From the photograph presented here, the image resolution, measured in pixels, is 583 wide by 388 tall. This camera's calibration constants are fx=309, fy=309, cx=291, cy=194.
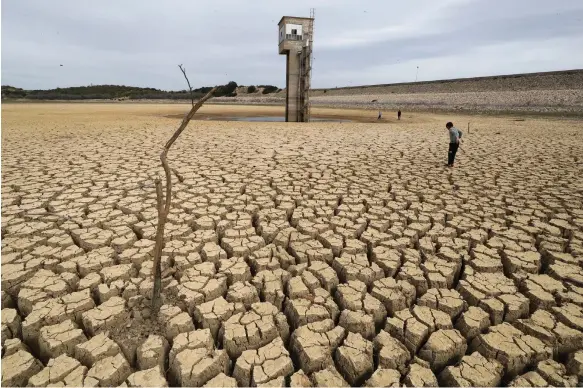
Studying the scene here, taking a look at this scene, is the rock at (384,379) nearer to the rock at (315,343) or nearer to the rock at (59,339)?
the rock at (315,343)

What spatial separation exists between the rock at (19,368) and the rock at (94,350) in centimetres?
18

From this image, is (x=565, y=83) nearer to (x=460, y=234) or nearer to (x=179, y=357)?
(x=460, y=234)

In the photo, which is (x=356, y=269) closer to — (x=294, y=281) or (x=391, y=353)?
(x=294, y=281)

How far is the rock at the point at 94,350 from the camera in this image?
1624mm

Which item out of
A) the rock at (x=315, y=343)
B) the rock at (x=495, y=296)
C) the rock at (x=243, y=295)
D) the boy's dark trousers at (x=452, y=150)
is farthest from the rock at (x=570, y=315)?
the boy's dark trousers at (x=452, y=150)

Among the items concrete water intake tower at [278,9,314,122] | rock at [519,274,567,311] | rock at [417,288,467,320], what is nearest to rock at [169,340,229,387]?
rock at [417,288,467,320]

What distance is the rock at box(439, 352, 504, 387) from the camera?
5.05ft

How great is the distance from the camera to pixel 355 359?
1638 millimetres

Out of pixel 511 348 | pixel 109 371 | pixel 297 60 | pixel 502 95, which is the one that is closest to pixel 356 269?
pixel 511 348

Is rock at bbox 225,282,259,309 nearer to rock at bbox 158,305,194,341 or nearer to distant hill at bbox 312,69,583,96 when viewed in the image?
rock at bbox 158,305,194,341

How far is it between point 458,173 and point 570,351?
3.91 m

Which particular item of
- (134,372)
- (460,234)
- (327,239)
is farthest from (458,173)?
(134,372)

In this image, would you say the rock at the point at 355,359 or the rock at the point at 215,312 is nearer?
the rock at the point at 355,359

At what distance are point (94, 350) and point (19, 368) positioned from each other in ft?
1.06
